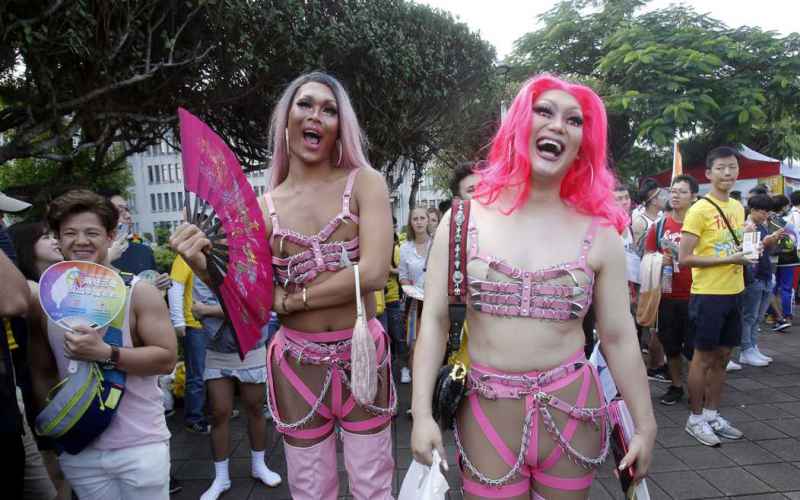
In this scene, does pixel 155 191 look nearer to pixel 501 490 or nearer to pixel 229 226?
pixel 229 226

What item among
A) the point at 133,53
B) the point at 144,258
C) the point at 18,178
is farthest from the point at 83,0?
the point at 18,178

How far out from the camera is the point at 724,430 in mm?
3994

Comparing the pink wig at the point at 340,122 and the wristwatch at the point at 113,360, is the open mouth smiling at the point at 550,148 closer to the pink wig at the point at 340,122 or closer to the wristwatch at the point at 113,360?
the pink wig at the point at 340,122

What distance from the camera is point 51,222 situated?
2.15m

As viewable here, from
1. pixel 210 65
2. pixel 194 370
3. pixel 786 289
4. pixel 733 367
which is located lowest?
pixel 733 367

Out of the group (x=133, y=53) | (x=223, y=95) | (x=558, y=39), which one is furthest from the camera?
(x=558, y=39)

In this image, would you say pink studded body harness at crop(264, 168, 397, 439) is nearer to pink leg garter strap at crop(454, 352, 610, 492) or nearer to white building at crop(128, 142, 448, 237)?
pink leg garter strap at crop(454, 352, 610, 492)

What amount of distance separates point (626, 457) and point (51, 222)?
2.38 metres

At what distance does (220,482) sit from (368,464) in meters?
1.83

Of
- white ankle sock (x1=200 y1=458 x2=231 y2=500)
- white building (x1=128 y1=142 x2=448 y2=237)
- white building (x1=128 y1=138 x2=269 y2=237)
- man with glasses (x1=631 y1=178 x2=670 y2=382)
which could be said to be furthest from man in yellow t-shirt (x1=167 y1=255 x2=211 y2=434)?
white building (x1=128 y1=138 x2=269 y2=237)

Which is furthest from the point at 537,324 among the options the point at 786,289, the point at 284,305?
the point at 786,289

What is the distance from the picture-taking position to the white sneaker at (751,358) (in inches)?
232

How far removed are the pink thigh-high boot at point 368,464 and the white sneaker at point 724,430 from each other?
317 cm

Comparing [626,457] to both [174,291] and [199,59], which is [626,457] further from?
[199,59]
